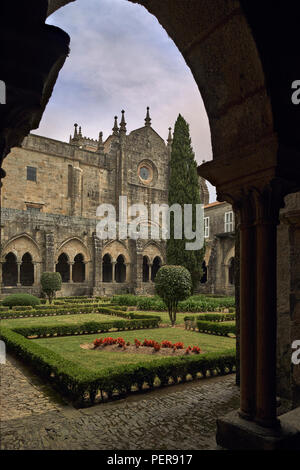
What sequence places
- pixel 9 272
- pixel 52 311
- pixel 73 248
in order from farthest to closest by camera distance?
pixel 9 272 → pixel 73 248 → pixel 52 311

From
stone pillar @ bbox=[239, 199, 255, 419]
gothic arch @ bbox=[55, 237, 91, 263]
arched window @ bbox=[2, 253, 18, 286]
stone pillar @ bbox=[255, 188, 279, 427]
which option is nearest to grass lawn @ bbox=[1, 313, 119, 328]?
gothic arch @ bbox=[55, 237, 91, 263]

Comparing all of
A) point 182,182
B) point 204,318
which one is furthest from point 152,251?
point 204,318

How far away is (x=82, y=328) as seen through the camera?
1014cm

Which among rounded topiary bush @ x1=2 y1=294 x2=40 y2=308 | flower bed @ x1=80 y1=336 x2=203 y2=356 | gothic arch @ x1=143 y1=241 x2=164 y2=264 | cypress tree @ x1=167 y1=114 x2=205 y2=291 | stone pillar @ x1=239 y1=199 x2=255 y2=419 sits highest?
cypress tree @ x1=167 y1=114 x2=205 y2=291

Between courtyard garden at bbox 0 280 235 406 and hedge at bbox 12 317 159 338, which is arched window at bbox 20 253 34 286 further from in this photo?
hedge at bbox 12 317 159 338

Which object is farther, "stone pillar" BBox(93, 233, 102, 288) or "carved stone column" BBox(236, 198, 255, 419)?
"stone pillar" BBox(93, 233, 102, 288)

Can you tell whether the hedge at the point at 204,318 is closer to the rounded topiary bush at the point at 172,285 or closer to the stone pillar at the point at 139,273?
the rounded topiary bush at the point at 172,285

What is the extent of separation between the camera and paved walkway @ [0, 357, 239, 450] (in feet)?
9.53

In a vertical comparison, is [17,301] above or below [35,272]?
below

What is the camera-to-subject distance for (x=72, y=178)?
2927cm

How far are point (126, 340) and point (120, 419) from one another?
578 cm

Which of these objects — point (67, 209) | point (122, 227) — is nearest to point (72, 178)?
point (67, 209)

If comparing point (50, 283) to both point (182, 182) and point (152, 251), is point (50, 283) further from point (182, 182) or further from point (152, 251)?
point (182, 182)

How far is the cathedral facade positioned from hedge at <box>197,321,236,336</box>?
472 inches
